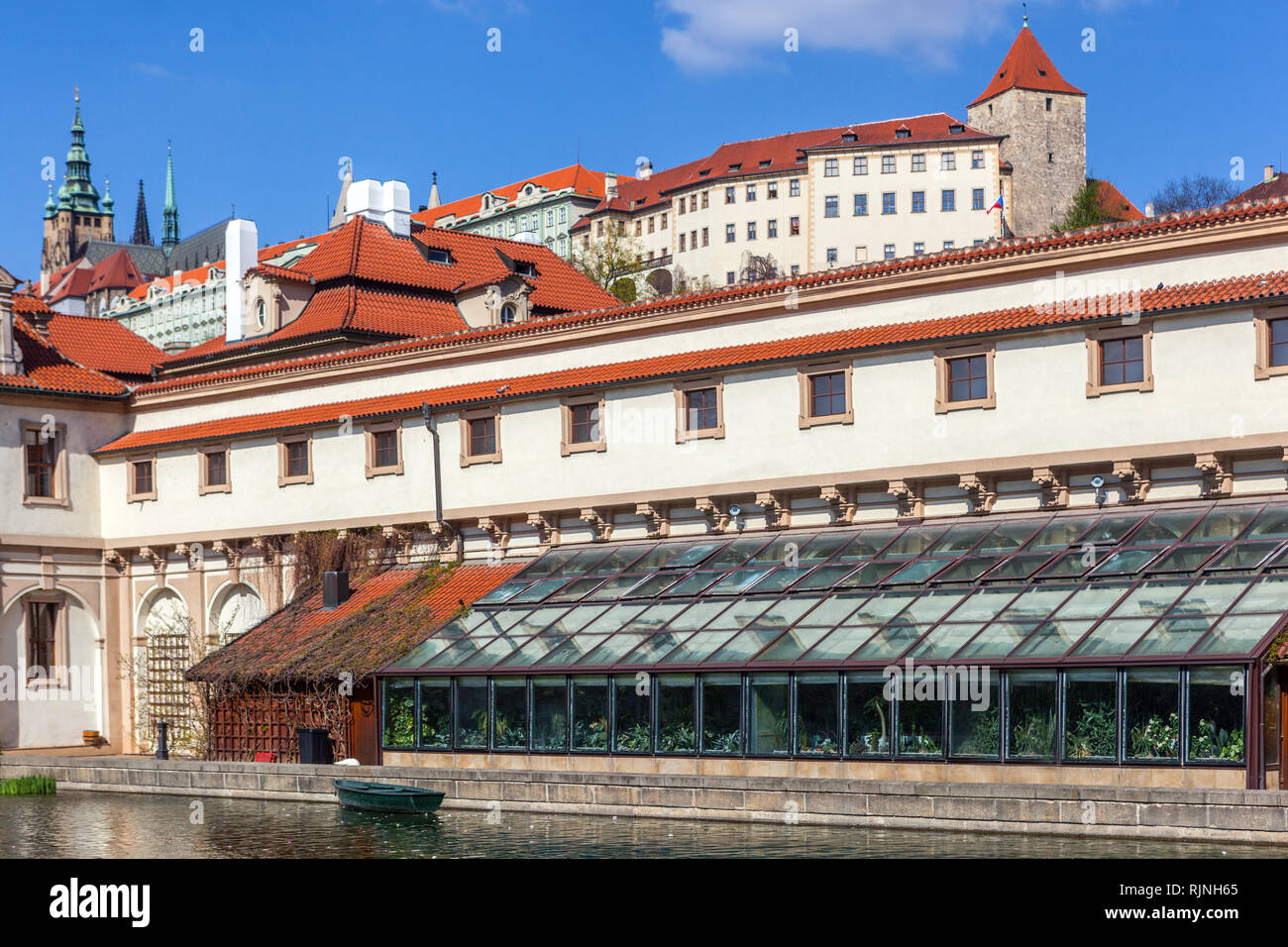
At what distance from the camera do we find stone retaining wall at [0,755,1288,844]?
24.8 meters

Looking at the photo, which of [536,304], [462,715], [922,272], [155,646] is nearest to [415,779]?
[462,715]

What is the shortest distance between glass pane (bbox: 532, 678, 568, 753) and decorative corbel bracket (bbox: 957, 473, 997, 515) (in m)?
9.19

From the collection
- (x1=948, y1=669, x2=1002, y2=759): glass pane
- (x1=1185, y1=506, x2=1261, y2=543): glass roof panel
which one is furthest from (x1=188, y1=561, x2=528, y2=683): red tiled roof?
(x1=1185, y1=506, x2=1261, y2=543): glass roof panel

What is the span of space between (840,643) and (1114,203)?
Answer: 135m

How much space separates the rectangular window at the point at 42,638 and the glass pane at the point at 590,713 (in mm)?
22622

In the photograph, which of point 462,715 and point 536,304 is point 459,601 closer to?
point 462,715

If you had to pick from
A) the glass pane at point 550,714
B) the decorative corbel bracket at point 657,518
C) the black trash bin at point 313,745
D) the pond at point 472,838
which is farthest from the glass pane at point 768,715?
the black trash bin at point 313,745

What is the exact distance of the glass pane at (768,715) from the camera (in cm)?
3334

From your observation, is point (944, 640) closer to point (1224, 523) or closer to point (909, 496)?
point (1224, 523)

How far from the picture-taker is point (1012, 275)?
3800cm

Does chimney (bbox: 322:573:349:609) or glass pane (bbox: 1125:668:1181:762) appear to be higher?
chimney (bbox: 322:573:349:609)

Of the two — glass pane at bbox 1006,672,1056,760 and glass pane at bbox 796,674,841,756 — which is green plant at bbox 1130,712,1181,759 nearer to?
glass pane at bbox 1006,672,1056,760

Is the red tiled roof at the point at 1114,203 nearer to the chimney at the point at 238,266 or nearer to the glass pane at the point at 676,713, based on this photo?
the chimney at the point at 238,266
